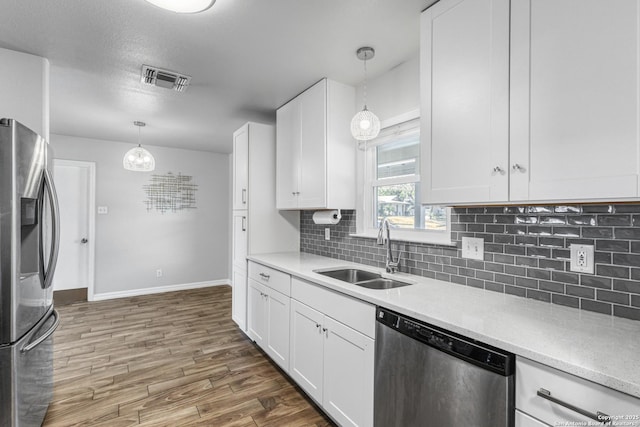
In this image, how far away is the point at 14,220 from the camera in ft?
4.99

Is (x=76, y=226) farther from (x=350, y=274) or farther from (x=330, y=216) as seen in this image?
(x=350, y=274)

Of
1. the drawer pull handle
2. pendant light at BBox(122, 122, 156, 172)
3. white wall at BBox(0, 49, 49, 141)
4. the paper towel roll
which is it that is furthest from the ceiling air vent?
the drawer pull handle

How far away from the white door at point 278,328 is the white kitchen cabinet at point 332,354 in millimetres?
105

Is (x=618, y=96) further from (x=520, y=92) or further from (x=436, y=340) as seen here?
(x=436, y=340)

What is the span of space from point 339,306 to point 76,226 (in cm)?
465

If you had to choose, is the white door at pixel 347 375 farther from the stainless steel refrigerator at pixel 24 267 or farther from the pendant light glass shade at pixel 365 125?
the stainless steel refrigerator at pixel 24 267

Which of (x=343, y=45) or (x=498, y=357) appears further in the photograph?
(x=343, y=45)

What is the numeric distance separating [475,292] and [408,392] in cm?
67

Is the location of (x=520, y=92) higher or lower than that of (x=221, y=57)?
lower

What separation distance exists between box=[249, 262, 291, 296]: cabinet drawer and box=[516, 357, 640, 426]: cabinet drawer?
1.64 meters

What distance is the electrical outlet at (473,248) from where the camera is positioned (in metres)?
1.78

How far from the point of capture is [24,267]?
1.60 metres

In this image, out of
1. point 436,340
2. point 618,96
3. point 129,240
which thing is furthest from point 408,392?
point 129,240

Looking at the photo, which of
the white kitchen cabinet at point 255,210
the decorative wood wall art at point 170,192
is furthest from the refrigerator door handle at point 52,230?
the decorative wood wall art at point 170,192
